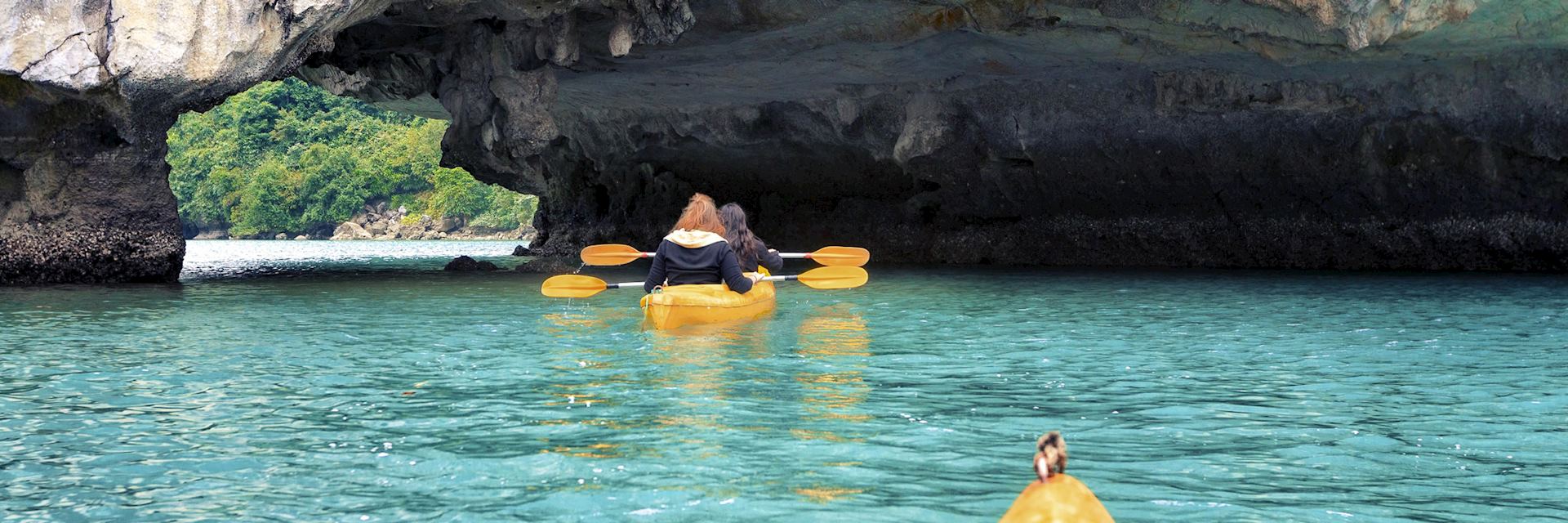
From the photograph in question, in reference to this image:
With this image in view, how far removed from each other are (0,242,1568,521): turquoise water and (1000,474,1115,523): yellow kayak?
124cm

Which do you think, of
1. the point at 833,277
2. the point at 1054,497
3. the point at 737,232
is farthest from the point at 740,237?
the point at 1054,497

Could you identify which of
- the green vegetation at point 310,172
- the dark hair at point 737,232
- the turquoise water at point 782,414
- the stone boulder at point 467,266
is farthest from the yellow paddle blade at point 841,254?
the green vegetation at point 310,172

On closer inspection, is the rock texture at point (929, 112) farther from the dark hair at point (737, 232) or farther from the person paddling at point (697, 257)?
the person paddling at point (697, 257)

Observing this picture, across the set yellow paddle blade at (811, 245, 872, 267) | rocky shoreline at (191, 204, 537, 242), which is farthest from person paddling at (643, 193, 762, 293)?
rocky shoreline at (191, 204, 537, 242)

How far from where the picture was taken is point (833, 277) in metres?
10.9

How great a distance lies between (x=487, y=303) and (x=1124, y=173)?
9.47 metres

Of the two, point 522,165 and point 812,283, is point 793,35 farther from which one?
point 522,165

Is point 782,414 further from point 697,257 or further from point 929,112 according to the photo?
point 929,112

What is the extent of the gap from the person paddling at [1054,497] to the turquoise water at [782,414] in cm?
124

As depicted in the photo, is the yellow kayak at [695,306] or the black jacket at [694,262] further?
the black jacket at [694,262]

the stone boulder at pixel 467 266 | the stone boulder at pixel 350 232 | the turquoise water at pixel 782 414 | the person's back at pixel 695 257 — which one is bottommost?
the stone boulder at pixel 350 232

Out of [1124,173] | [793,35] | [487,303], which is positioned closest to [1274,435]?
[487,303]

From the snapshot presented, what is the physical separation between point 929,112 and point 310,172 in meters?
50.3

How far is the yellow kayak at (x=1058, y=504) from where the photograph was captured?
2.41m
